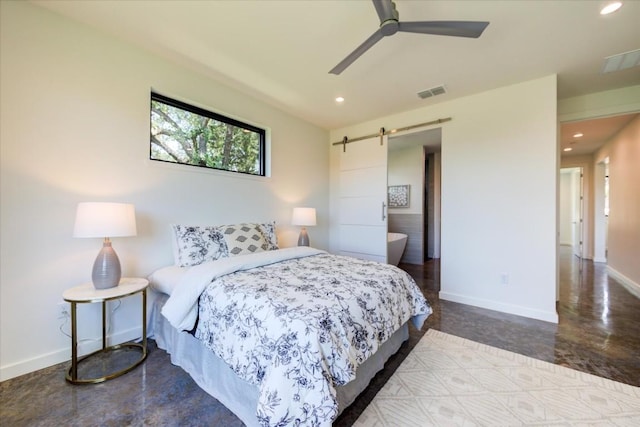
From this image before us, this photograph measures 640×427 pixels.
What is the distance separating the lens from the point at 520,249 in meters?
2.93

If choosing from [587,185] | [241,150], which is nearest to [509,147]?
[241,150]

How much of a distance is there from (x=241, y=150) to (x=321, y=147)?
1.63m

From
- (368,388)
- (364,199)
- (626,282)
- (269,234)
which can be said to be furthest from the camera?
(364,199)

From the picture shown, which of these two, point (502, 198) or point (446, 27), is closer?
point (446, 27)

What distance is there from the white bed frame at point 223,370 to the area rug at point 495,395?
13 centimetres

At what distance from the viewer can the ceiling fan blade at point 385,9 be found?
59.8 inches

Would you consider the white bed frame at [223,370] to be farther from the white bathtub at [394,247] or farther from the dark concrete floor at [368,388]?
the white bathtub at [394,247]

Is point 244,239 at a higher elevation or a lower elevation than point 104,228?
lower

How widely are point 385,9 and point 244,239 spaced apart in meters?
2.25

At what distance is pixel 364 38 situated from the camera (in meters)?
2.17

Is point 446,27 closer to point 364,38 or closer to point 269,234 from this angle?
point 364,38

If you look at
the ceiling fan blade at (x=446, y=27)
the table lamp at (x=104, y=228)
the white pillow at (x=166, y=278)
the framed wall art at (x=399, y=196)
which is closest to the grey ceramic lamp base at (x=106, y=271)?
the table lamp at (x=104, y=228)

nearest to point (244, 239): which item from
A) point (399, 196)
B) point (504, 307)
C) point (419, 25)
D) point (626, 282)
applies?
point (419, 25)

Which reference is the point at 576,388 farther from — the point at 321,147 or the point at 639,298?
the point at 321,147
